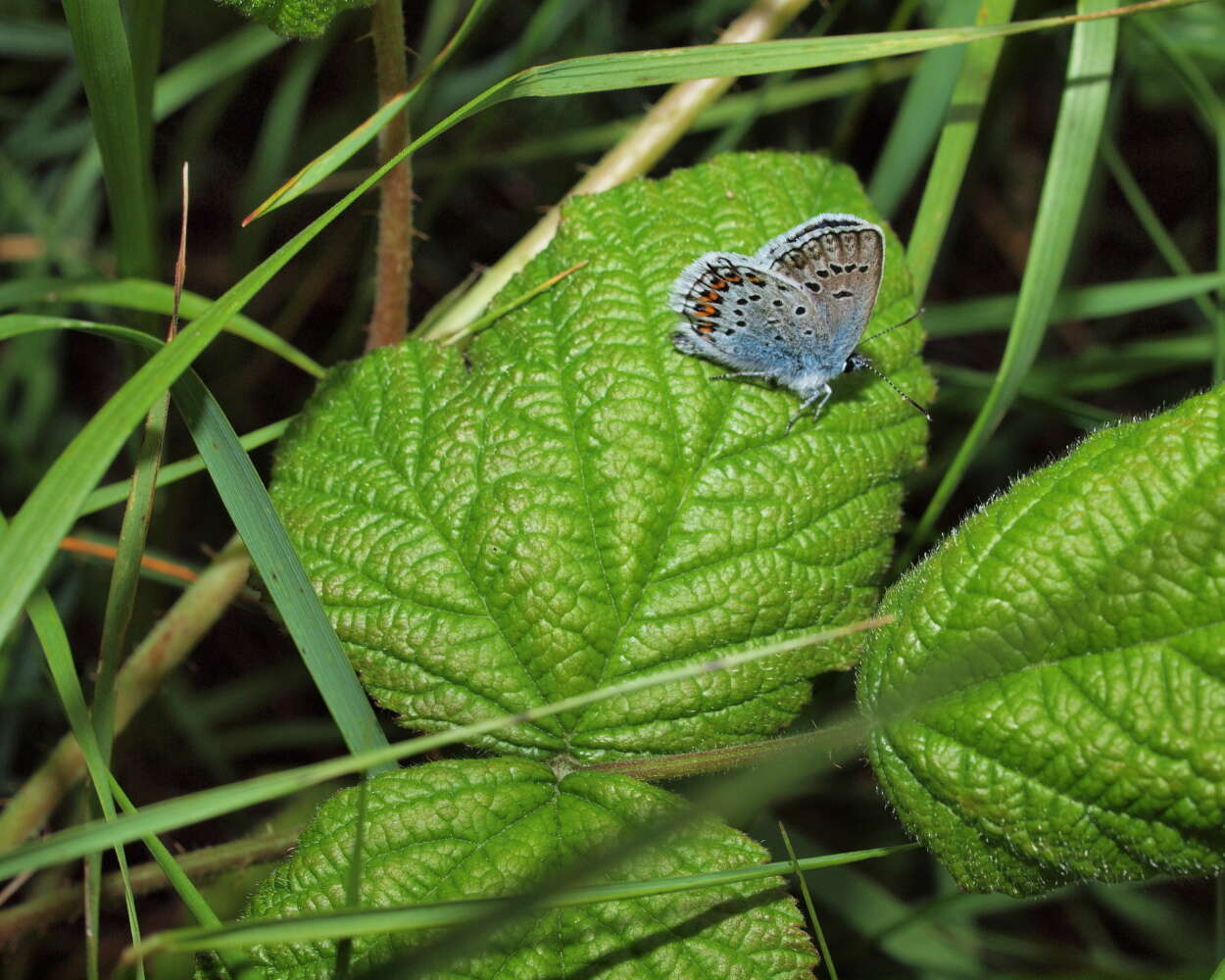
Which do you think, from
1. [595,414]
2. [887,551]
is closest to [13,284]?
[595,414]

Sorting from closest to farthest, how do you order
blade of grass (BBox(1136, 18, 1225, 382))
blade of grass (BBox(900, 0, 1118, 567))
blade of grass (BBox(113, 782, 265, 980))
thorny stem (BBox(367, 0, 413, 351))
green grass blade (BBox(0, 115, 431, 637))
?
green grass blade (BBox(0, 115, 431, 637)), blade of grass (BBox(113, 782, 265, 980)), thorny stem (BBox(367, 0, 413, 351)), blade of grass (BBox(900, 0, 1118, 567)), blade of grass (BBox(1136, 18, 1225, 382))

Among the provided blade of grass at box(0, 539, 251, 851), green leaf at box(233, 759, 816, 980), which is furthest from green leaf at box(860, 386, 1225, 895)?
blade of grass at box(0, 539, 251, 851)

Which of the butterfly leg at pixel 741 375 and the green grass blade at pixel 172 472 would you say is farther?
the green grass blade at pixel 172 472

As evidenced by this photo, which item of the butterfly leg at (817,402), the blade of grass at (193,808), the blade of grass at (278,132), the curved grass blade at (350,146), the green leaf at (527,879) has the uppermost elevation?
the blade of grass at (278,132)

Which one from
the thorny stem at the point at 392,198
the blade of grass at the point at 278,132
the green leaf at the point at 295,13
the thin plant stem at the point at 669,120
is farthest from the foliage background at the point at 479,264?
the green leaf at the point at 295,13

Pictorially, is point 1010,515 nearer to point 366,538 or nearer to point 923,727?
point 923,727

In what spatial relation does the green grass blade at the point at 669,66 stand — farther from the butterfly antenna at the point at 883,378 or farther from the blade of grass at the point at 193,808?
the blade of grass at the point at 193,808

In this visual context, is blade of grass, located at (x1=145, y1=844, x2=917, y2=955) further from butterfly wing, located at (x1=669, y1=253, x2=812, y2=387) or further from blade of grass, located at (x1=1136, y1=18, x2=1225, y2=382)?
blade of grass, located at (x1=1136, y1=18, x2=1225, y2=382)
